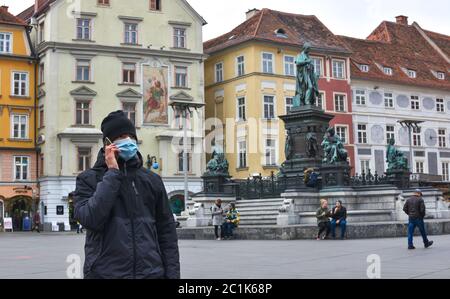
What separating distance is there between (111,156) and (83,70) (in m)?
48.4

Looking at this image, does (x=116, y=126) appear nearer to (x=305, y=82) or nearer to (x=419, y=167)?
(x=305, y=82)

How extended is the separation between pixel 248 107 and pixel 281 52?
5408 mm

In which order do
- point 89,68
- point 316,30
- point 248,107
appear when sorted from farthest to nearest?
1. point 316,30
2. point 248,107
3. point 89,68

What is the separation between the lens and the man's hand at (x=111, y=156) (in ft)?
16.2

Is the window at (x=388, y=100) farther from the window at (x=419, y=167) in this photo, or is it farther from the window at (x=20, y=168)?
the window at (x=20, y=168)

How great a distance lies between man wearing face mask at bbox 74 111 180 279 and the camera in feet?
15.7

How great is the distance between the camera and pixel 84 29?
5228 centimetres

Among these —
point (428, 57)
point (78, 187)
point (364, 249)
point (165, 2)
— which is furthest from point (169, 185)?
point (78, 187)

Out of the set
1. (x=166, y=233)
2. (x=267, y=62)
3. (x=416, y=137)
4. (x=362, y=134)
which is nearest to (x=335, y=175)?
(x=166, y=233)

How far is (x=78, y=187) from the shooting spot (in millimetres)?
5000

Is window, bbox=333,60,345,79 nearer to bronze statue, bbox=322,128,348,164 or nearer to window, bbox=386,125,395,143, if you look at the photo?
window, bbox=386,125,395,143

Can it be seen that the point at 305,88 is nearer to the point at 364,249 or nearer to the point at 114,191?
the point at 364,249

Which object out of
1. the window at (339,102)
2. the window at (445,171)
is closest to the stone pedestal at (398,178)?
the window at (339,102)
